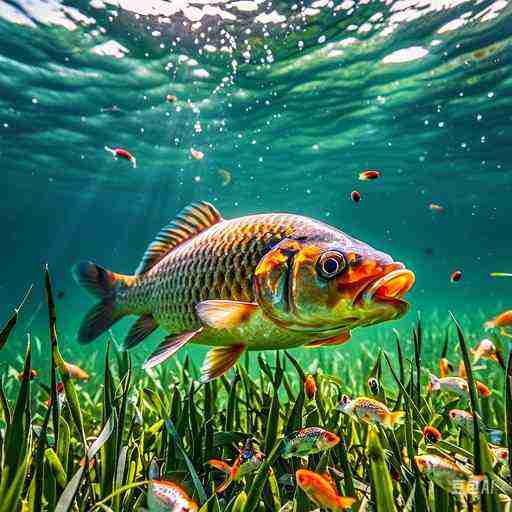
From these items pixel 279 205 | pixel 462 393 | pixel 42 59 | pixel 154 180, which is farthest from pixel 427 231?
pixel 462 393

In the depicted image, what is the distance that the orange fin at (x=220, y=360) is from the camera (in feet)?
8.14

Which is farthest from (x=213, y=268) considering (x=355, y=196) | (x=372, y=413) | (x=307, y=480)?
(x=355, y=196)

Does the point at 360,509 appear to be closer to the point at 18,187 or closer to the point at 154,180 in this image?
the point at 154,180

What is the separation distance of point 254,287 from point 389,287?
778 millimetres

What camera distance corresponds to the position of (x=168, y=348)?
2744 millimetres

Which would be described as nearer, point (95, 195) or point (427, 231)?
point (95, 195)

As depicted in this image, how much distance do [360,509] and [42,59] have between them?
61.8 ft

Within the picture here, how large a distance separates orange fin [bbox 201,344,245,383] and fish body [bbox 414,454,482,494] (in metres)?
1.23

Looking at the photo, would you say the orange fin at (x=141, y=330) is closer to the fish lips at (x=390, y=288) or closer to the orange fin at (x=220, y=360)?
the orange fin at (x=220, y=360)

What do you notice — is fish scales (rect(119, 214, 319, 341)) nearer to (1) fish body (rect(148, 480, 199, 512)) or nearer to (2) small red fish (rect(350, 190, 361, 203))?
(1) fish body (rect(148, 480, 199, 512))

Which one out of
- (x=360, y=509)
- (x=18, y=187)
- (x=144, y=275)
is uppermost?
(x=18, y=187)

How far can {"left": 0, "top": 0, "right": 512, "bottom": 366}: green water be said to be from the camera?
13.4m

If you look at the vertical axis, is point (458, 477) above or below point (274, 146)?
below

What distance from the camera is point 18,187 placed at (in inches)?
1565
